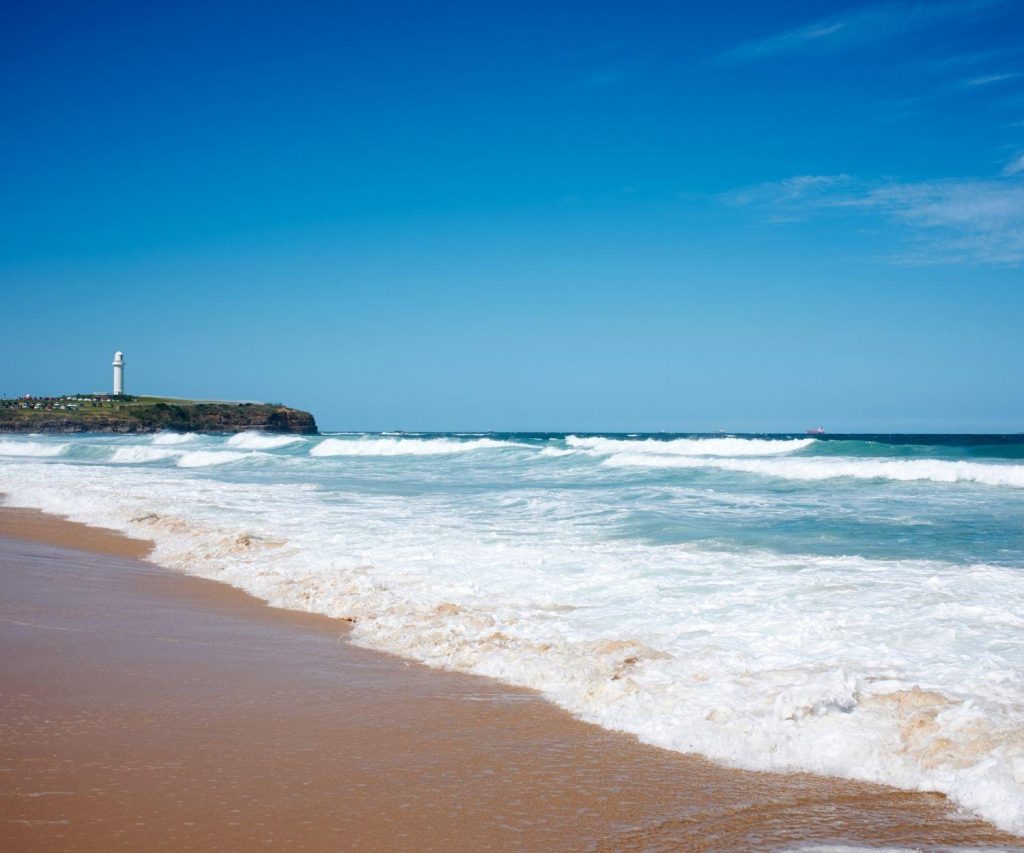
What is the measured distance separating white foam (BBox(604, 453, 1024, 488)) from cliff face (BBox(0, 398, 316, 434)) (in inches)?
2882

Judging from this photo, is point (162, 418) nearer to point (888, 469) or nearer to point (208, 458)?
point (208, 458)

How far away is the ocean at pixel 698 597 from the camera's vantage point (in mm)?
4023

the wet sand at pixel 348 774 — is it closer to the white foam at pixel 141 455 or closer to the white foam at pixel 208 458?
the white foam at pixel 208 458

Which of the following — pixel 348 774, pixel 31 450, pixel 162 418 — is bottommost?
pixel 348 774

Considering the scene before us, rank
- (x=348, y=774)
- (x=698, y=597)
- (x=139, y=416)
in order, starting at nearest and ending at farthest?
1. (x=348, y=774)
2. (x=698, y=597)
3. (x=139, y=416)

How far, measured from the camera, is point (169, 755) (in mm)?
3582

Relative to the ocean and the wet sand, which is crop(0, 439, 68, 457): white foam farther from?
the wet sand

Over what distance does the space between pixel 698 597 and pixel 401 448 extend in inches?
1607

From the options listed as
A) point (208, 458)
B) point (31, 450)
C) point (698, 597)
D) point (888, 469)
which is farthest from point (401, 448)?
point (698, 597)

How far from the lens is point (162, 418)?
88.2 meters

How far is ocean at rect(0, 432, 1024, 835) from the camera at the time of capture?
13.2ft

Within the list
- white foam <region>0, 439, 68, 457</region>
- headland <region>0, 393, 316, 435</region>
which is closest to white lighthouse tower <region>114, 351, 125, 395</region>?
headland <region>0, 393, 316, 435</region>

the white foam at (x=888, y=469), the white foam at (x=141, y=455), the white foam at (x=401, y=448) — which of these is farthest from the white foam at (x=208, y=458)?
the white foam at (x=888, y=469)

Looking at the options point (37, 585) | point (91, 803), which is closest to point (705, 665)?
point (91, 803)
